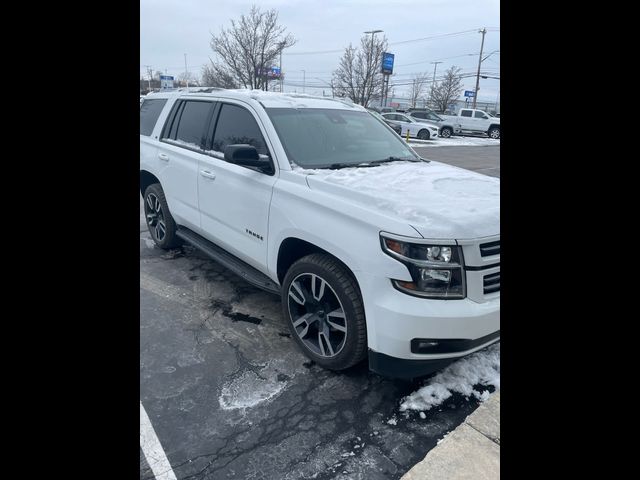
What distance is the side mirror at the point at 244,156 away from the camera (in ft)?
10.5

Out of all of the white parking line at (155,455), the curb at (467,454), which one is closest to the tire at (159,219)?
the white parking line at (155,455)

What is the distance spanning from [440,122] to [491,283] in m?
30.8

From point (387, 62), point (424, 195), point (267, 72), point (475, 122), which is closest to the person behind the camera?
point (424, 195)

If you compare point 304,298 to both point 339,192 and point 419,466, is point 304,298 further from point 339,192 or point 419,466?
point 419,466

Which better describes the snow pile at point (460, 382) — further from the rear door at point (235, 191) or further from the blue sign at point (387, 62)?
the blue sign at point (387, 62)

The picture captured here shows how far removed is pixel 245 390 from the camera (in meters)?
2.82

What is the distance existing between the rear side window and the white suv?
2 cm

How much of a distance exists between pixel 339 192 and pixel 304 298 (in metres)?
0.80

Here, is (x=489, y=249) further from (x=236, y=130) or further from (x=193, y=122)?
(x=193, y=122)

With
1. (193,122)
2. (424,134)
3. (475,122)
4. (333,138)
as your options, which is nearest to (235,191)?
(333,138)

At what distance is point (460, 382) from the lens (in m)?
2.91

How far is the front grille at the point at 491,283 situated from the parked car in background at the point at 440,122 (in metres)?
30.2

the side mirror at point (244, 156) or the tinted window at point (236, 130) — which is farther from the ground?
the tinted window at point (236, 130)
